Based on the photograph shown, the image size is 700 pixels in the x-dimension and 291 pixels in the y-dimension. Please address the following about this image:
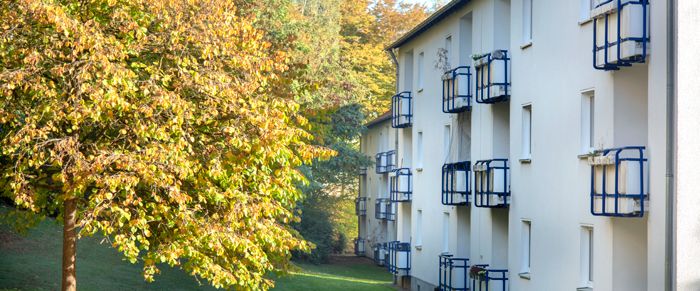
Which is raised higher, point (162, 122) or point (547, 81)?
point (547, 81)

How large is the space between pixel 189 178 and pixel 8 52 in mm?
3597

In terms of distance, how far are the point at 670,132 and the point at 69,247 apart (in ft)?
34.3

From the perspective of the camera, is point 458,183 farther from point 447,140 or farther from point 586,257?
point 586,257

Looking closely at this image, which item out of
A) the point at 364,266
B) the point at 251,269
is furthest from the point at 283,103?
the point at 364,266

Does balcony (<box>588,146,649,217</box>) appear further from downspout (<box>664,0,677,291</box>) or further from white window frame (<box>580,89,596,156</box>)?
white window frame (<box>580,89,596,156</box>)

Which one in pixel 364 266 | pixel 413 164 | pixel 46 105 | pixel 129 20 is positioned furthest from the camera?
pixel 364 266

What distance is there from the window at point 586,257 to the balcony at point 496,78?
20.6ft

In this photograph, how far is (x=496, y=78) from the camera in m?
25.2

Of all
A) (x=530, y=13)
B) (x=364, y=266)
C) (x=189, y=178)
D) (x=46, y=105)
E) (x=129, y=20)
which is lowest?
(x=364, y=266)

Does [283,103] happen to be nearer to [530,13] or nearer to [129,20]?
[129,20]

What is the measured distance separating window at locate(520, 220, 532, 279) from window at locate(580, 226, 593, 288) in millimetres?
4063

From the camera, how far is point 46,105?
15273 millimetres

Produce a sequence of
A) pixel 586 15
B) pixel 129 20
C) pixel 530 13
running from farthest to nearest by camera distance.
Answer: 1. pixel 530 13
2. pixel 586 15
3. pixel 129 20

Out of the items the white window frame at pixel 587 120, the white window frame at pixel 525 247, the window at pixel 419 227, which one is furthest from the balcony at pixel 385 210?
the white window frame at pixel 587 120
